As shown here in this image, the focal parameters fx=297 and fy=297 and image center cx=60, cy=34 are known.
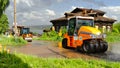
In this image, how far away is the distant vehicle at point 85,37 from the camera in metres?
20.7

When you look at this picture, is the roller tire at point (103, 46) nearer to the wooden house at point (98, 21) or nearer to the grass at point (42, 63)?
the grass at point (42, 63)

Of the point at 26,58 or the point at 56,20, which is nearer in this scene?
the point at 26,58

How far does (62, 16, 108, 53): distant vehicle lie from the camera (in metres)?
20.7

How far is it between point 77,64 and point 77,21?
31.3 feet

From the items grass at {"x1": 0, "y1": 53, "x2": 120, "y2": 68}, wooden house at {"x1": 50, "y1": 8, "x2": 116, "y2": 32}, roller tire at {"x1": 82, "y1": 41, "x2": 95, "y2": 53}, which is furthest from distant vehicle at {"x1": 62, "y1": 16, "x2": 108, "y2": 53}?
wooden house at {"x1": 50, "y1": 8, "x2": 116, "y2": 32}

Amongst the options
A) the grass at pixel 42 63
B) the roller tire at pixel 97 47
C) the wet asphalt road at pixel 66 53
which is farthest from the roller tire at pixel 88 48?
the grass at pixel 42 63

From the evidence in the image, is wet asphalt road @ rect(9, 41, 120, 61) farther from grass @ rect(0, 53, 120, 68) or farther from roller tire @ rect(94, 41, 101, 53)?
grass @ rect(0, 53, 120, 68)

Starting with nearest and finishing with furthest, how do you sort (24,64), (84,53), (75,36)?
1. (24,64)
2. (84,53)
3. (75,36)

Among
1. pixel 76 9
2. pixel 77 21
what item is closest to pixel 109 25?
pixel 76 9

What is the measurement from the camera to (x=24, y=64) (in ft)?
40.8

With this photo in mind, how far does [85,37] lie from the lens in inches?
840

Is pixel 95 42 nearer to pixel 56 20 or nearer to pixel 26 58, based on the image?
pixel 26 58

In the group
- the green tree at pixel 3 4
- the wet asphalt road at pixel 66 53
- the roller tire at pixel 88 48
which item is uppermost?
the green tree at pixel 3 4

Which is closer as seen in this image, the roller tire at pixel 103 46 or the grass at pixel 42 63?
the grass at pixel 42 63
